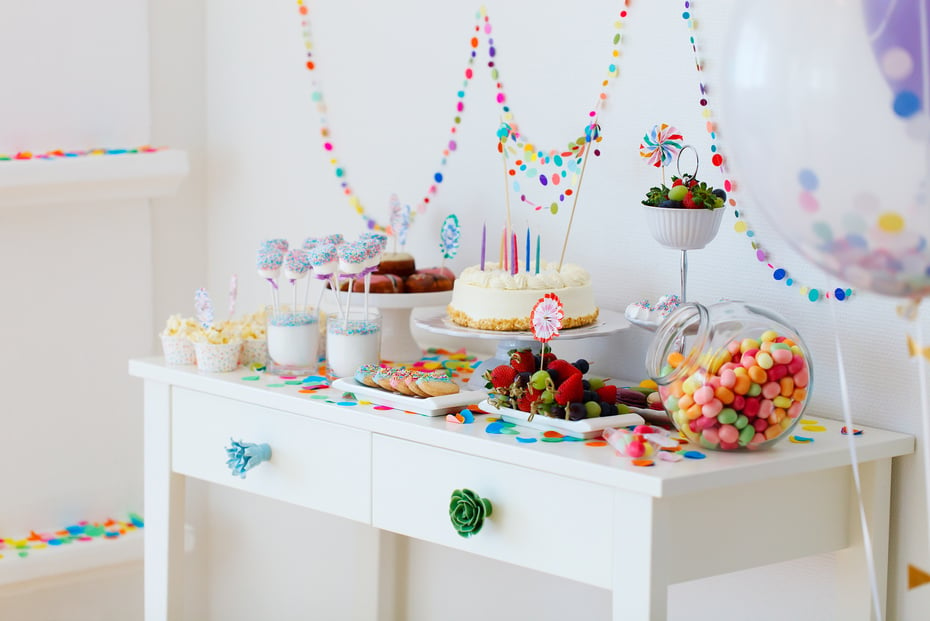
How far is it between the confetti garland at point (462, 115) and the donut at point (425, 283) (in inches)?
6.9

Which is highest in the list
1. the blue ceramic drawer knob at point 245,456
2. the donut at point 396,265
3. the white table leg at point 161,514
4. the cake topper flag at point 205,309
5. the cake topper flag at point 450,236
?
the cake topper flag at point 450,236

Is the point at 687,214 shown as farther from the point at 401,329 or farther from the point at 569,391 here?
the point at 401,329

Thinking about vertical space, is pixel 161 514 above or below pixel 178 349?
below

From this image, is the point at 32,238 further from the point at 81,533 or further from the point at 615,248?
the point at 615,248

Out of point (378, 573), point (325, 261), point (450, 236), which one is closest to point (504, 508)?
point (325, 261)

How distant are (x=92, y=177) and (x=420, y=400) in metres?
0.95

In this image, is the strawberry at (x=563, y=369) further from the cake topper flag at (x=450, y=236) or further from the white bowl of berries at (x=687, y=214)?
the cake topper flag at (x=450, y=236)

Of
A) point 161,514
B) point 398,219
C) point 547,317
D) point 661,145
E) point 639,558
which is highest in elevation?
point 661,145

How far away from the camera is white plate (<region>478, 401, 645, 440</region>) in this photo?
1.37m

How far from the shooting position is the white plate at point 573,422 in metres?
1.37

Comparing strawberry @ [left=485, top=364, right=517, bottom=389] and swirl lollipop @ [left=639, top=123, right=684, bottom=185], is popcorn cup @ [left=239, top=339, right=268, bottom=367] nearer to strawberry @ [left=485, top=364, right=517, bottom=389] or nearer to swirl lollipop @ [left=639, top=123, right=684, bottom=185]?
strawberry @ [left=485, top=364, right=517, bottom=389]

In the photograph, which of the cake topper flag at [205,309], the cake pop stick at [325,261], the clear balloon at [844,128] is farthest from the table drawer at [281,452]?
the clear balloon at [844,128]

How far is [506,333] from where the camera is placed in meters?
1.56

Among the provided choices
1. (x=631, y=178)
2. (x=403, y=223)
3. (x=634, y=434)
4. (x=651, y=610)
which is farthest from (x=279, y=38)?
(x=651, y=610)
